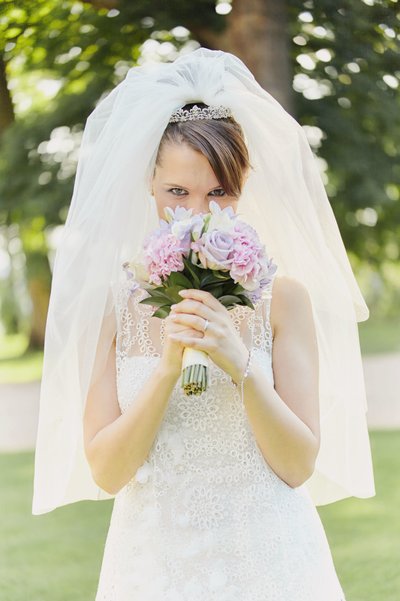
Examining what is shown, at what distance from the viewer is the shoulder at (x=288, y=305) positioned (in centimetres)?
270

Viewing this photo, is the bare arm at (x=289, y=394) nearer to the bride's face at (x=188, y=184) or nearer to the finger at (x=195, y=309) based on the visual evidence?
the finger at (x=195, y=309)

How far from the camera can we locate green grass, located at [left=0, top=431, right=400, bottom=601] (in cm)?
656

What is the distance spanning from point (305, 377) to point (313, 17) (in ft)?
18.7

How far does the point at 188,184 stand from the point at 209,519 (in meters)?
0.93

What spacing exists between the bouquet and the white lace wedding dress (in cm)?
24

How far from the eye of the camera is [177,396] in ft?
8.55

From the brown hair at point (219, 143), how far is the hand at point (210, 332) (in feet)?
1.40

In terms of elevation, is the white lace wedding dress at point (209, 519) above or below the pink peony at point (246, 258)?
below

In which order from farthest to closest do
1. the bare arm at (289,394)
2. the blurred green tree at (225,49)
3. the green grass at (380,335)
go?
the green grass at (380,335) → the blurred green tree at (225,49) → the bare arm at (289,394)

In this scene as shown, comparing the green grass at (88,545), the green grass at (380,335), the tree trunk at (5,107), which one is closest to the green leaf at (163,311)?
the green grass at (88,545)

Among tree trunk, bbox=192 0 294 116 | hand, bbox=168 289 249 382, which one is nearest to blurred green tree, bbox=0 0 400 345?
tree trunk, bbox=192 0 294 116

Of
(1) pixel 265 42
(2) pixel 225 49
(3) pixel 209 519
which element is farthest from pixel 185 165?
(2) pixel 225 49

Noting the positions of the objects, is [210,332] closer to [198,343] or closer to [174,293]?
[198,343]

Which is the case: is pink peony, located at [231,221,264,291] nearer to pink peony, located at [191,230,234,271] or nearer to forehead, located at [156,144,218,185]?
pink peony, located at [191,230,234,271]
